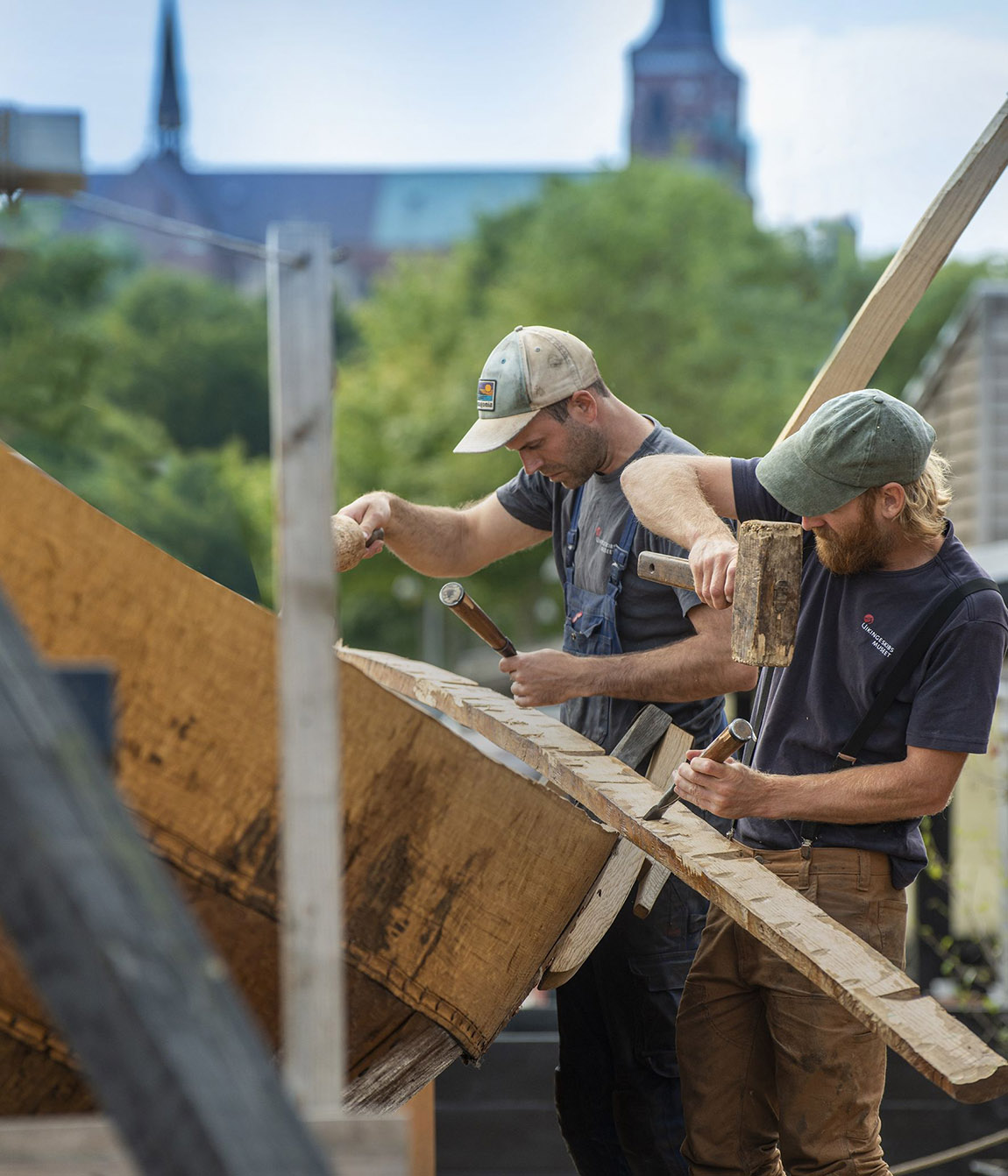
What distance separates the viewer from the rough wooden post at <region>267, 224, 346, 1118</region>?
103cm

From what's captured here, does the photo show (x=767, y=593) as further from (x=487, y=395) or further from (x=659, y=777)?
(x=487, y=395)

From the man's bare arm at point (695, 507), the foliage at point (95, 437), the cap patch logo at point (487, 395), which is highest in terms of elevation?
the cap patch logo at point (487, 395)

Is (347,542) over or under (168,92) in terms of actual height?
under

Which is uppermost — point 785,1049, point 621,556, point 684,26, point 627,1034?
point 684,26

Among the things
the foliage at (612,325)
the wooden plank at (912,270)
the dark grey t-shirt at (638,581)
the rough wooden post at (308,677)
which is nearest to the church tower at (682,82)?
the foliage at (612,325)

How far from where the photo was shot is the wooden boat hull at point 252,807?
1467 mm

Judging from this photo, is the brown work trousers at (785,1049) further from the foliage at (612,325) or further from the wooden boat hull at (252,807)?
the foliage at (612,325)

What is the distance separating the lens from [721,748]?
205cm

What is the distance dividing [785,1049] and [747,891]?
46 cm

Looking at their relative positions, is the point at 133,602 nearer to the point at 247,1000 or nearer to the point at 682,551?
the point at 247,1000

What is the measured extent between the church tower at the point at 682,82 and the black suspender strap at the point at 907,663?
79.3m

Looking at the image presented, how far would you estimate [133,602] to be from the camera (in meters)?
1.48

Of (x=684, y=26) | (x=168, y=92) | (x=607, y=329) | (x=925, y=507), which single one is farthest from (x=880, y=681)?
(x=684, y=26)

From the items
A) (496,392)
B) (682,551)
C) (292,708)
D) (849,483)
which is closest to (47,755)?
(292,708)
